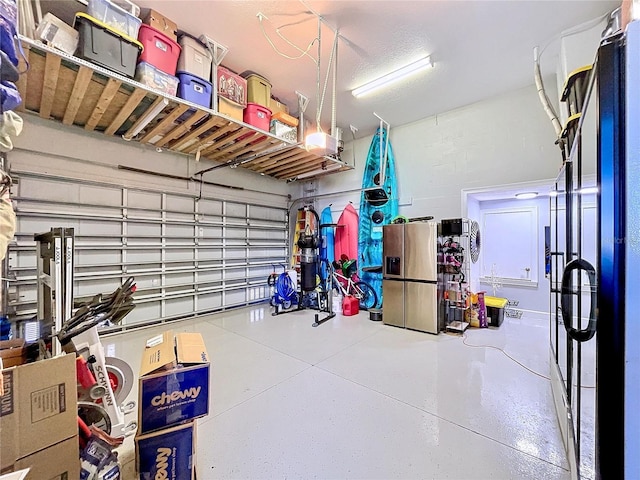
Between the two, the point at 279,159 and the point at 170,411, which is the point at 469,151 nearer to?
the point at 279,159

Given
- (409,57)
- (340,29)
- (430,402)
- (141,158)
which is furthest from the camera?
(141,158)

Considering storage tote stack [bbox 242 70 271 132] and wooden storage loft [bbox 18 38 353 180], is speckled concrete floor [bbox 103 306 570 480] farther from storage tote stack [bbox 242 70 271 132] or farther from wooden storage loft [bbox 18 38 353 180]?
storage tote stack [bbox 242 70 271 132]

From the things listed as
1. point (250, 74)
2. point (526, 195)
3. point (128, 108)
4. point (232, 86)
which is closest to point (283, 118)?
point (250, 74)

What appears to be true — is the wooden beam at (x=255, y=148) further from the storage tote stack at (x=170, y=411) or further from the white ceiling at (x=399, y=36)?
the storage tote stack at (x=170, y=411)

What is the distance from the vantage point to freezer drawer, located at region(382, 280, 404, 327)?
4316 millimetres

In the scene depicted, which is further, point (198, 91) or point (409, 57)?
point (409, 57)

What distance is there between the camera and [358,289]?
5449 millimetres

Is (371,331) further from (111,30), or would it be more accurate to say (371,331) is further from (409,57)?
(111,30)

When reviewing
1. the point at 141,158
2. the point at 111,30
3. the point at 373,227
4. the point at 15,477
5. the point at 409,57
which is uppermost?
the point at 409,57

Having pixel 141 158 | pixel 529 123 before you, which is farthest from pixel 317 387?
pixel 529 123

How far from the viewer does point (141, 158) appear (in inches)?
173

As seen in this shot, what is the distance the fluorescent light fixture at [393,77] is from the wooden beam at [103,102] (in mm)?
3104

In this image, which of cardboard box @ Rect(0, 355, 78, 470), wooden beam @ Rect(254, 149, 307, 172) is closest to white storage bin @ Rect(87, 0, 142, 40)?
wooden beam @ Rect(254, 149, 307, 172)

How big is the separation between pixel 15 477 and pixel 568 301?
2442mm
